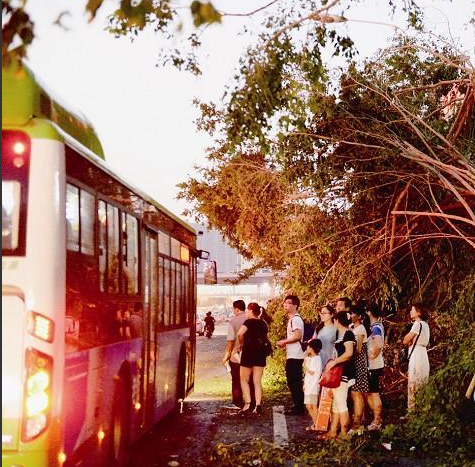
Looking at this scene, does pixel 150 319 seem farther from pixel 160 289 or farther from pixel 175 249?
pixel 175 249

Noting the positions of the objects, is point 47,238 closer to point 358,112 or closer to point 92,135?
point 92,135

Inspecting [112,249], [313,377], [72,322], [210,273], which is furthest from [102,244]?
[210,273]

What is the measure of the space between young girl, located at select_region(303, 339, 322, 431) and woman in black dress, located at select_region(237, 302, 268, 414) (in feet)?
6.30

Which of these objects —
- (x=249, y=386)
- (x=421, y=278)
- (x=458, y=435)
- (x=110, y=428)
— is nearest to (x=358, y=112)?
(x=421, y=278)

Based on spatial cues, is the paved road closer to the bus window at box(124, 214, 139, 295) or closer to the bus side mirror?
the bus window at box(124, 214, 139, 295)

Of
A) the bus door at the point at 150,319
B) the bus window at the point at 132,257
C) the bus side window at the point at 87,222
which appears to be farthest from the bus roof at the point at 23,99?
the bus door at the point at 150,319

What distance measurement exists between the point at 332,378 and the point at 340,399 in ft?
1.01

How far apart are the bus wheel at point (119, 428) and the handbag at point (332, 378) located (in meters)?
2.89

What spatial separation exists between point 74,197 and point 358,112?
9.42 metres

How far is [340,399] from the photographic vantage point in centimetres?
1121

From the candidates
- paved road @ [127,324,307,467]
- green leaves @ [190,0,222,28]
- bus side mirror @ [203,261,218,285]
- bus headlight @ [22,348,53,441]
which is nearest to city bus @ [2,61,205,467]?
bus headlight @ [22,348,53,441]

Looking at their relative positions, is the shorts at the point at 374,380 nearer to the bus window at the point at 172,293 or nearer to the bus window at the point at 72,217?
the bus window at the point at 172,293

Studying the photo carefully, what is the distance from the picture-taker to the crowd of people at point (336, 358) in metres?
11.3

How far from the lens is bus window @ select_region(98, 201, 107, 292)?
7.68 meters
